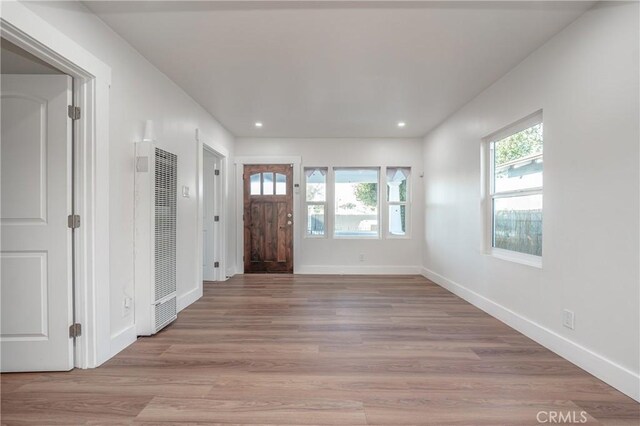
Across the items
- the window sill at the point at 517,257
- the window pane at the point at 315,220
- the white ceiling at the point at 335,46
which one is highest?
the white ceiling at the point at 335,46

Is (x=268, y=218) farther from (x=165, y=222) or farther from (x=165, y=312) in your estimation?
(x=165, y=312)

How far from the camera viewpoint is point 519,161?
9.92 feet

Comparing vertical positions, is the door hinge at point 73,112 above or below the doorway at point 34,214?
above

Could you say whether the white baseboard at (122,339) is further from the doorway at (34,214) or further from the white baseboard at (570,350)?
the white baseboard at (570,350)

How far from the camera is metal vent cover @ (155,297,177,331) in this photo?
2.79 metres

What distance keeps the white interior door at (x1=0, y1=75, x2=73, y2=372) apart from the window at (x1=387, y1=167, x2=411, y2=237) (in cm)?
467

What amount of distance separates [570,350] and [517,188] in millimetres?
1484

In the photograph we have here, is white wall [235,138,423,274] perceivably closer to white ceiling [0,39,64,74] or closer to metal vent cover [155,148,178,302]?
metal vent cover [155,148,178,302]

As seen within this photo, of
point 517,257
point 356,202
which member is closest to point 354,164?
point 356,202

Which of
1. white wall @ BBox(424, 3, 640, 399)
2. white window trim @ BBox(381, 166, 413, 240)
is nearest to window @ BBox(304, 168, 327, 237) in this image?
white window trim @ BBox(381, 166, 413, 240)

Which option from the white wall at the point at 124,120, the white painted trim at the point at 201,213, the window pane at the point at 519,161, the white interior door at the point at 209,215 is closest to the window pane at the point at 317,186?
the white painted trim at the point at 201,213

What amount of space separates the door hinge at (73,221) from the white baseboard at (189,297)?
5.20ft

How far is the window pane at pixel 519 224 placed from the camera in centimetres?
276

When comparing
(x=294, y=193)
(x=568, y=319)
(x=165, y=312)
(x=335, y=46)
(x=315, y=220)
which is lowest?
(x=165, y=312)
